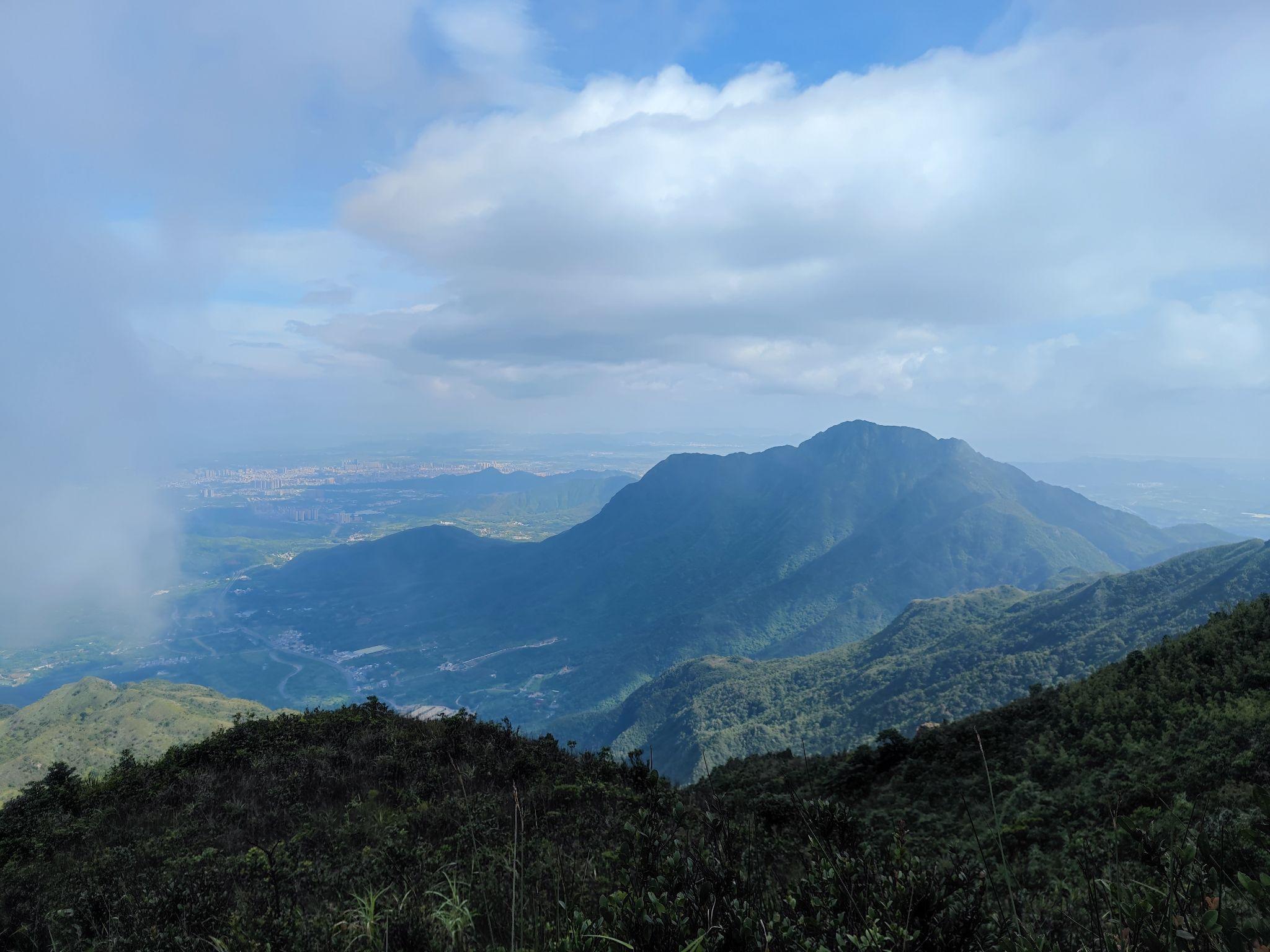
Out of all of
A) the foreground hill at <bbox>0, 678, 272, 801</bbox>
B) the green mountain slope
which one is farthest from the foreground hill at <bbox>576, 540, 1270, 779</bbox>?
the foreground hill at <bbox>0, 678, 272, 801</bbox>

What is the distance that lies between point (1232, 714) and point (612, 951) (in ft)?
56.4

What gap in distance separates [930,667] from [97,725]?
344 feet

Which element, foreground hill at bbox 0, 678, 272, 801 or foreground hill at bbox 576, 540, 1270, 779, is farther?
foreground hill at bbox 576, 540, 1270, 779

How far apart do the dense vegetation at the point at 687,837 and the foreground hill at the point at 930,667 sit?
4802 cm

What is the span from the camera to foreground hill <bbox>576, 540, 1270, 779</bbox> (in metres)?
69.6

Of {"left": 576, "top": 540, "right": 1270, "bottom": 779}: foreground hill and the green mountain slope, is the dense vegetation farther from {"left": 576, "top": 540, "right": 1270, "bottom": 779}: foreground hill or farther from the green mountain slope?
{"left": 576, "top": 540, "right": 1270, "bottom": 779}: foreground hill

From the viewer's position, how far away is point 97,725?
62219mm

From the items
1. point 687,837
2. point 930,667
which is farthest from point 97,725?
point 930,667

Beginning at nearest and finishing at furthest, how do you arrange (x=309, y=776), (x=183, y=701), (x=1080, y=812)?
(x=1080, y=812), (x=309, y=776), (x=183, y=701)

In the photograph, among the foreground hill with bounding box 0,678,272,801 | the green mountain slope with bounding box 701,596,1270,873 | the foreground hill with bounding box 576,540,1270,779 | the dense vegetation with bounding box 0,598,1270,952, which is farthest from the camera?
the foreground hill with bounding box 576,540,1270,779

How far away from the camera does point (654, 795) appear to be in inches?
203

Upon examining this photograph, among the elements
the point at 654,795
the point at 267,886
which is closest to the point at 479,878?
the point at 654,795

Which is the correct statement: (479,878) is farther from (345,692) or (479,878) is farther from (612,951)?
(345,692)

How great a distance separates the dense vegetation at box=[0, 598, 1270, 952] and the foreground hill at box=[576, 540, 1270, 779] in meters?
48.0
